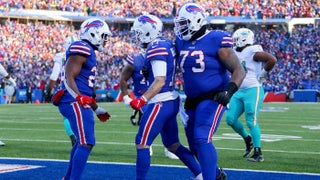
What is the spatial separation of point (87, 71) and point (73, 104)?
0.35m

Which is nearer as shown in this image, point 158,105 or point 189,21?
point 189,21

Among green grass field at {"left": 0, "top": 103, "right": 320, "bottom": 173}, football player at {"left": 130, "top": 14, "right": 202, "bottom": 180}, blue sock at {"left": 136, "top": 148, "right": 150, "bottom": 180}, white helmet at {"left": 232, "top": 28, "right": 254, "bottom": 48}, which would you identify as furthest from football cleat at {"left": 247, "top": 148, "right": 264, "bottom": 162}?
blue sock at {"left": 136, "top": 148, "right": 150, "bottom": 180}

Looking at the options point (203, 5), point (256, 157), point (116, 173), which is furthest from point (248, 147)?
point (203, 5)

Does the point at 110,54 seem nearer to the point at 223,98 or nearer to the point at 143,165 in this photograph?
the point at 143,165

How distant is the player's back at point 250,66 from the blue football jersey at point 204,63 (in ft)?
10.0

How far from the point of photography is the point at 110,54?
41.3 m

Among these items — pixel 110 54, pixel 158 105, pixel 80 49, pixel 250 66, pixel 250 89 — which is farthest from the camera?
pixel 110 54

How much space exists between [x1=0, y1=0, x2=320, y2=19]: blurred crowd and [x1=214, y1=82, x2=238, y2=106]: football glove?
3956 centimetres

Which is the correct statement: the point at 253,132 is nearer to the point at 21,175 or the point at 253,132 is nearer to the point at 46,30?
the point at 21,175

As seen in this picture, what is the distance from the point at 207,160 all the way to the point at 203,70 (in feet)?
2.73

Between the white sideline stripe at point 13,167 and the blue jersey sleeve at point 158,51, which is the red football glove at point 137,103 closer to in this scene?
the blue jersey sleeve at point 158,51

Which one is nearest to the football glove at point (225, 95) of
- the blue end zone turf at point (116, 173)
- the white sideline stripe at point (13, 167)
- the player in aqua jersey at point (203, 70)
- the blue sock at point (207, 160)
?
the player in aqua jersey at point (203, 70)

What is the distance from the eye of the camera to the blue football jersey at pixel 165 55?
6078 millimetres

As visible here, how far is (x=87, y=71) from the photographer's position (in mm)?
6539
